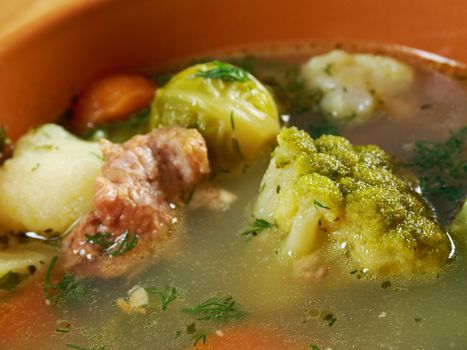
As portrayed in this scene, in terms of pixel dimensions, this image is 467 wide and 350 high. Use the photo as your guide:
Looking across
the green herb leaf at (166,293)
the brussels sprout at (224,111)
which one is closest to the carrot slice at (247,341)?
the green herb leaf at (166,293)

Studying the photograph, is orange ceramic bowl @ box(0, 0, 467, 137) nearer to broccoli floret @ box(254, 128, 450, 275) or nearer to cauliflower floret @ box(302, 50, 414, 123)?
cauliflower floret @ box(302, 50, 414, 123)

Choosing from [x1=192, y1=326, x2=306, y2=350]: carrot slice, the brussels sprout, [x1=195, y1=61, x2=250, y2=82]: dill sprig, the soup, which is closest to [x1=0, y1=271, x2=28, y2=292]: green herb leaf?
the soup

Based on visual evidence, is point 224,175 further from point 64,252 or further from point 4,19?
point 4,19

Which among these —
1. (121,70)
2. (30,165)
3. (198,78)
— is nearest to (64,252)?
(30,165)

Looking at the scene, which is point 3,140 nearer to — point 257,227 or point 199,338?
point 257,227

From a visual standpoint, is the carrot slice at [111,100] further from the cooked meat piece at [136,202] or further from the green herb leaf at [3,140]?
the cooked meat piece at [136,202]

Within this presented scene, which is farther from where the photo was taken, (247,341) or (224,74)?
(224,74)

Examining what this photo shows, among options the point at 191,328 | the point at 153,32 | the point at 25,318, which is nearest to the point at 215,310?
the point at 191,328
